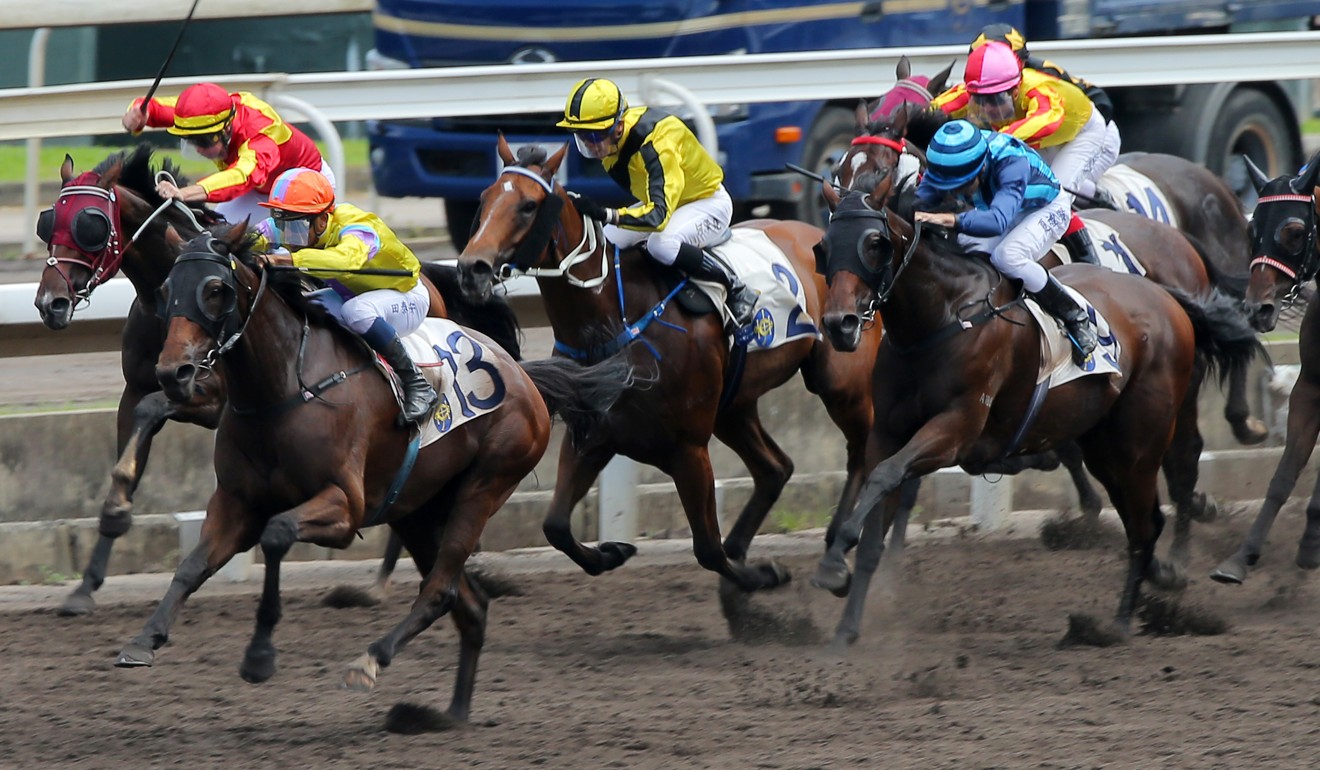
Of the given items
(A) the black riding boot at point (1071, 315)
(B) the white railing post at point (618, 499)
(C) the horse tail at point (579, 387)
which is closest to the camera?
(C) the horse tail at point (579, 387)

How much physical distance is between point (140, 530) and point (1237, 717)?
4608 mm

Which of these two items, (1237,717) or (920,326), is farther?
(920,326)

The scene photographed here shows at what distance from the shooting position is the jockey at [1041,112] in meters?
8.38

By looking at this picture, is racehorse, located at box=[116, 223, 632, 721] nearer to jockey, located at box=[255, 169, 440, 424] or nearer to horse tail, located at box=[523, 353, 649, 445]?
jockey, located at box=[255, 169, 440, 424]

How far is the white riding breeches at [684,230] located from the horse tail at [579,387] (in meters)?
0.64

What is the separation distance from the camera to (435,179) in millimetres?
11164

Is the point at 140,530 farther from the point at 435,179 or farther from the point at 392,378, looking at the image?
the point at 435,179

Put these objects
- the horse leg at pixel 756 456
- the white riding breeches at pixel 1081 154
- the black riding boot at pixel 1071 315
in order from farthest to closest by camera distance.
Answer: the white riding breeches at pixel 1081 154, the horse leg at pixel 756 456, the black riding boot at pixel 1071 315

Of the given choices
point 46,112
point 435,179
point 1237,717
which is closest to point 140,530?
point 46,112

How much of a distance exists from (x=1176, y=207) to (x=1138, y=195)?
0.27m

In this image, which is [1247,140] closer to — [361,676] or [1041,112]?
[1041,112]

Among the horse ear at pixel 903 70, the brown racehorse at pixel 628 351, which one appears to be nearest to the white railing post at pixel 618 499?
the brown racehorse at pixel 628 351

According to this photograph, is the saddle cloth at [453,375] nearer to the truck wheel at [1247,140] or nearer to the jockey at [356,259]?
the jockey at [356,259]

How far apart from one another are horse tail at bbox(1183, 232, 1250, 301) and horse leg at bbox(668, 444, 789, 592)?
2.87 meters
